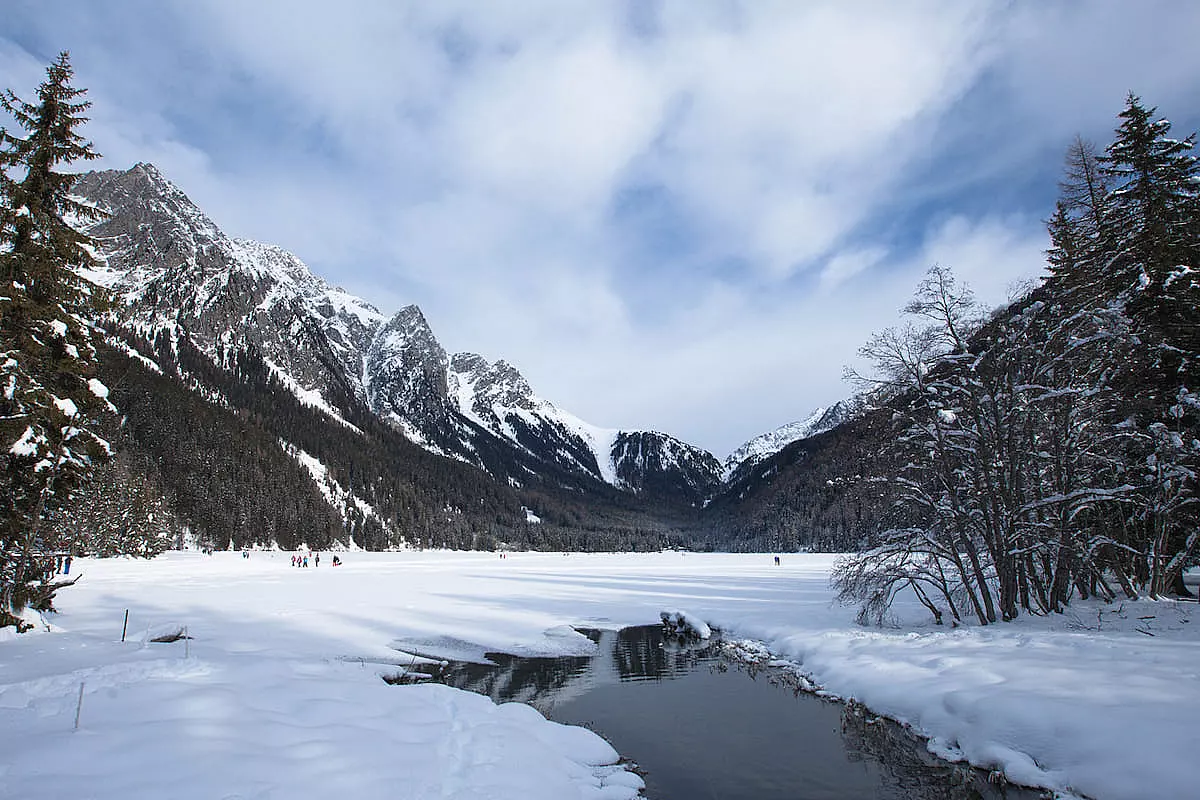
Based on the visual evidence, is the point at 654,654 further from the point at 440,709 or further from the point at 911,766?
the point at 911,766

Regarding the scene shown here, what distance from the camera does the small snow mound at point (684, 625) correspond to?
70.6 feet

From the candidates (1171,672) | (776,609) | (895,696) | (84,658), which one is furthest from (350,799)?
(776,609)

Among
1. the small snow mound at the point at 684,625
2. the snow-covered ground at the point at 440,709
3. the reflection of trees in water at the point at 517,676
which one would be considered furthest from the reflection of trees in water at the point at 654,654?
the snow-covered ground at the point at 440,709

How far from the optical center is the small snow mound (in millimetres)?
21520

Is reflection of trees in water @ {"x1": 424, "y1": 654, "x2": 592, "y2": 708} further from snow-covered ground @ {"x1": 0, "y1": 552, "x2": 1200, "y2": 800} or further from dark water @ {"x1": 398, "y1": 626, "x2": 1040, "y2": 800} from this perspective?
snow-covered ground @ {"x1": 0, "y1": 552, "x2": 1200, "y2": 800}

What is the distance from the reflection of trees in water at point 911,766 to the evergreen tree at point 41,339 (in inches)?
713

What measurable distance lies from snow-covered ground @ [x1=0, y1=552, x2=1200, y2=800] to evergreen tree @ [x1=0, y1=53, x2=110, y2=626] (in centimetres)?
327

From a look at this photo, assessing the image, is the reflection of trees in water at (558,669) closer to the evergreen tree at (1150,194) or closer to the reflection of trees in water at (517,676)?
the reflection of trees in water at (517,676)

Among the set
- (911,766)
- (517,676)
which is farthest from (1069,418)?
(517,676)

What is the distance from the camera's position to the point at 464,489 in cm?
17400

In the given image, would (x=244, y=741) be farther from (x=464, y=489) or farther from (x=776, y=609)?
(x=464, y=489)

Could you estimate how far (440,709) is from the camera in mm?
10367

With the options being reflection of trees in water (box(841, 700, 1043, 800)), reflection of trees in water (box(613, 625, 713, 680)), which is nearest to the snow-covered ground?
reflection of trees in water (box(841, 700, 1043, 800))

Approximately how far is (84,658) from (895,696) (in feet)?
52.4
